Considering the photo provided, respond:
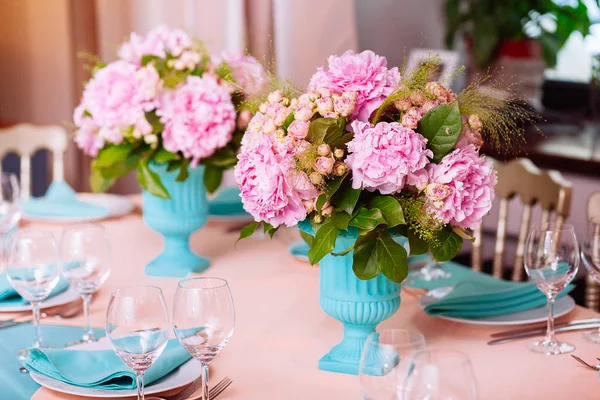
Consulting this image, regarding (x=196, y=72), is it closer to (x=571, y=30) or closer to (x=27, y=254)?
(x=27, y=254)

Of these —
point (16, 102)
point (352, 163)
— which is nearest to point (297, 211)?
point (352, 163)

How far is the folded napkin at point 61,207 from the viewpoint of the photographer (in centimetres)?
220

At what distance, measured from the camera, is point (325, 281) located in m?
1.30

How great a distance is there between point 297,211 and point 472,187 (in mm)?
240

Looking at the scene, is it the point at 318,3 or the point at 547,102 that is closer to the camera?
the point at 318,3

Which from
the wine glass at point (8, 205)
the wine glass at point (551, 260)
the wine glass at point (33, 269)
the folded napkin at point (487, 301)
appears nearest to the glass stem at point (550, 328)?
the wine glass at point (551, 260)

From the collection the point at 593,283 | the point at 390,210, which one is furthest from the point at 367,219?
the point at 593,283

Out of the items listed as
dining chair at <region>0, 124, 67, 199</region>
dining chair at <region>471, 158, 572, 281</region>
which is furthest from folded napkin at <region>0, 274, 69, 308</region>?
dining chair at <region>0, 124, 67, 199</region>

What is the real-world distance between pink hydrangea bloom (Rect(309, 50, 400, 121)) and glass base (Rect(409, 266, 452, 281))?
599 mm

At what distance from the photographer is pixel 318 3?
3.59 meters

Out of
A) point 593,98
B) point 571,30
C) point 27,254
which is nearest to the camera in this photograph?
point 27,254

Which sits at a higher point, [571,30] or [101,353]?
[571,30]

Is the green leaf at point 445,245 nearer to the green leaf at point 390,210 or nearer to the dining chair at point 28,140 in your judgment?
the green leaf at point 390,210

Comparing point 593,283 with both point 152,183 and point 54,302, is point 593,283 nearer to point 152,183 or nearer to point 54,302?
point 152,183
